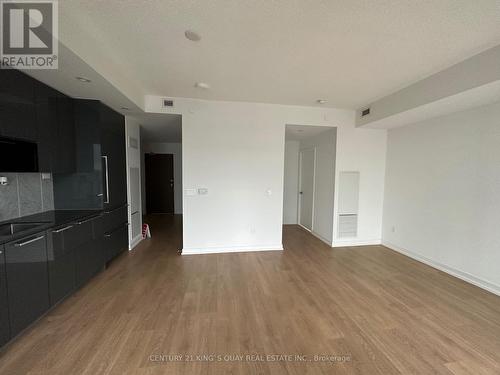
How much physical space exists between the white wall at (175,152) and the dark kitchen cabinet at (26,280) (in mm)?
5295

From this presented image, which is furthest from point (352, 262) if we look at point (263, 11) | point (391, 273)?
point (263, 11)

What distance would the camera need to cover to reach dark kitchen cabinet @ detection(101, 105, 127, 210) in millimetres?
3070

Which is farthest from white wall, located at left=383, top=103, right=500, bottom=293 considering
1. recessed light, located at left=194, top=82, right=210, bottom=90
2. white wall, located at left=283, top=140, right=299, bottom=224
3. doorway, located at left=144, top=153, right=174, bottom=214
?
doorway, located at left=144, top=153, right=174, bottom=214

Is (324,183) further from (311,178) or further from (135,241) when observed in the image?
(135,241)

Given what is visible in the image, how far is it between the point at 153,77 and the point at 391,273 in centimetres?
443

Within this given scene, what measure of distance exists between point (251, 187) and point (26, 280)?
2949mm

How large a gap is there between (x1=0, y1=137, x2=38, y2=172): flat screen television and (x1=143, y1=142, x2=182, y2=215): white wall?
4.87 meters

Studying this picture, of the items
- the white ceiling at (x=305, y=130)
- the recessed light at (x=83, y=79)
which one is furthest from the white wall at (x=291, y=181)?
the recessed light at (x=83, y=79)

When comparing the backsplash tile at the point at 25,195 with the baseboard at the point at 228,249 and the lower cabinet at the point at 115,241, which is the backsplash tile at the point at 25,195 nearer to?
the lower cabinet at the point at 115,241

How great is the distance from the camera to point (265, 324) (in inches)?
79.0

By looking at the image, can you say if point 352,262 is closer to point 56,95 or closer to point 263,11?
point 263,11

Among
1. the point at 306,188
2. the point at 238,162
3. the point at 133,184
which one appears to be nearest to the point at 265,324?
the point at 238,162

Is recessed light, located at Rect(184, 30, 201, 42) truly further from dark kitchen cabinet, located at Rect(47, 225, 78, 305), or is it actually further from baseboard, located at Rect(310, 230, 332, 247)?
baseboard, located at Rect(310, 230, 332, 247)

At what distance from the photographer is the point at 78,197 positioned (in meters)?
2.92
